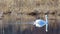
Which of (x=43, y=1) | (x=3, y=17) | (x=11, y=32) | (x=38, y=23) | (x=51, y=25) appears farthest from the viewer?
(x=43, y=1)

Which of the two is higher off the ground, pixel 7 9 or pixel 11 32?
pixel 7 9

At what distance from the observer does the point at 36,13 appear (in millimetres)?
7012

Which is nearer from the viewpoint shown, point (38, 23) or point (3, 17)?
point (38, 23)

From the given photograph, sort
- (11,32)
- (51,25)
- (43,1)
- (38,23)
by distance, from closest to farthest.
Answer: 1. (38,23)
2. (11,32)
3. (51,25)
4. (43,1)

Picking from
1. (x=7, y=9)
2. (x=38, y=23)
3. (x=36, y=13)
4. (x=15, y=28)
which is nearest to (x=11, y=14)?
(x=7, y=9)

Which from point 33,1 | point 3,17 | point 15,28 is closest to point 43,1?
point 33,1

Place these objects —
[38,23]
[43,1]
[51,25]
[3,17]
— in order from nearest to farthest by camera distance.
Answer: [38,23] → [51,25] → [3,17] → [43,1]

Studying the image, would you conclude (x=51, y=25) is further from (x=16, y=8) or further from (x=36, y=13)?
(x=16, y=8)

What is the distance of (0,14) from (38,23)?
10.6 feet

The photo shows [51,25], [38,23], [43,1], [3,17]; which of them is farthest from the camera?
[43,1]

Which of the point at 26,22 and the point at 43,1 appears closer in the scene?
the point at 26,22

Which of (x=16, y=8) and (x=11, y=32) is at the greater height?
(x=16, y=8)

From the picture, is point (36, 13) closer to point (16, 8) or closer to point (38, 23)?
point (16, 8)

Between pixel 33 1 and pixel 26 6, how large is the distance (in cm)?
27
